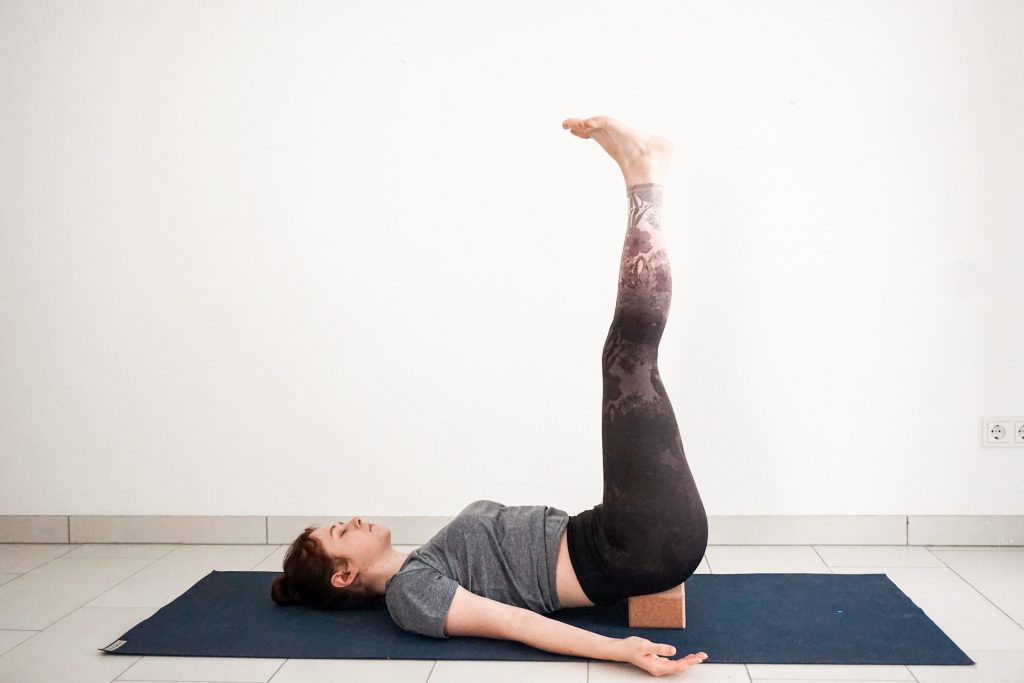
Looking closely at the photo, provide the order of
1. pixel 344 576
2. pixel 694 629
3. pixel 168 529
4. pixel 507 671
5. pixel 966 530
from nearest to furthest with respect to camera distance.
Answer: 1. pixel 507 671
2. pixel 694 629
3. pixel 344 576
4. pixel 966 530
5. pixel 168 529

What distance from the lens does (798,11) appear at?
3.23 meters

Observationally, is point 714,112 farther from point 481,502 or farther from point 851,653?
point 851,653

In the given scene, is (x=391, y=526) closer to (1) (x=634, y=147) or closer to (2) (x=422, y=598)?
(2) (x=422, y=598)


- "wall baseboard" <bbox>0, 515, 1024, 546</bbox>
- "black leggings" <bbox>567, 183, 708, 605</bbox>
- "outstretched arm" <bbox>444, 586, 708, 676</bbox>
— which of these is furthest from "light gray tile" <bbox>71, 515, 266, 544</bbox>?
"black leggings" <bbox>567, 183, 708, 605</bbox>

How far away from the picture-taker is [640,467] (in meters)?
2.28

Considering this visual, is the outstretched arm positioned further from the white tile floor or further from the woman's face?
the woman's face

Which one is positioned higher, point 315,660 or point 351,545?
point 351,545

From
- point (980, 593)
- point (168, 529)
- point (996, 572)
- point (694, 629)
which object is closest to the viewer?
point (694, 629)

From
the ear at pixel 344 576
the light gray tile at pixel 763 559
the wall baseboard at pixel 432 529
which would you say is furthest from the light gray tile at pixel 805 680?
the wall baseboard at pixel 432 529

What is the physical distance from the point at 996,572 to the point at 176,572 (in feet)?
9.15

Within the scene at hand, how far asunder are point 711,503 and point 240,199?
7.12 feet

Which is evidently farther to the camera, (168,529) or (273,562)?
(168,529)

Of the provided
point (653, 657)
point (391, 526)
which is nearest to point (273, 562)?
point (391, 526)

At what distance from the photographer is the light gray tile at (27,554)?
3.18 m
